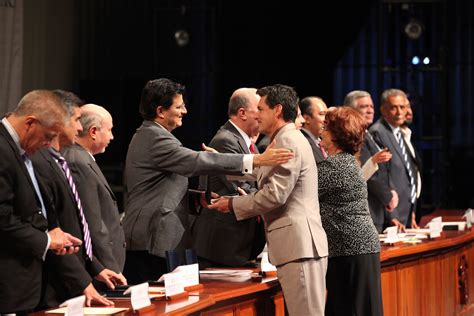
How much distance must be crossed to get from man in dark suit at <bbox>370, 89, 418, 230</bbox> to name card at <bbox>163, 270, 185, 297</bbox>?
3.18 m

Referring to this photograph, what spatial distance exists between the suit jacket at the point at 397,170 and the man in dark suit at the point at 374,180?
62 millimetres

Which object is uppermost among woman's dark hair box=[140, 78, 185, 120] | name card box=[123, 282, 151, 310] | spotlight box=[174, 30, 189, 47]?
spotlight box=[174, 30, 189, 47]

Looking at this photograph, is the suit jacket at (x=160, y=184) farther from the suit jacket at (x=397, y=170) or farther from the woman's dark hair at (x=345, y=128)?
the suit jacket at (x=397, y=170)

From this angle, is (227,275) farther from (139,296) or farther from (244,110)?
(139,296)

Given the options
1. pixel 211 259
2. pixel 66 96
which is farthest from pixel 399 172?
pixel 66 96

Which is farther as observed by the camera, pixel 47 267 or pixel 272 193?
pixel 272 193

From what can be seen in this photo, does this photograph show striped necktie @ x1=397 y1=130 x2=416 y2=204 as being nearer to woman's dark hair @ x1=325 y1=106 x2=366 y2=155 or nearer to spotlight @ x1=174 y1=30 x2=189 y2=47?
woman's dark hair @ x1=325 y1=106 x2=366 y2=155

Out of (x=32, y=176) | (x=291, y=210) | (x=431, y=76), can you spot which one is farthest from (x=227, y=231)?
(x=431, y=76)

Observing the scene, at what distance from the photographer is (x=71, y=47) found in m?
10.3

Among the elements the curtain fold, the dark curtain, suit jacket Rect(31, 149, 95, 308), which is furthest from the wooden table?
the dark curtain

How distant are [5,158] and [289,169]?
1299mm

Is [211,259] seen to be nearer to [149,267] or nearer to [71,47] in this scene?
[149,267]

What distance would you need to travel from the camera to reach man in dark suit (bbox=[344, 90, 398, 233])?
643 cm

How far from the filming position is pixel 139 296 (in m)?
3.48
